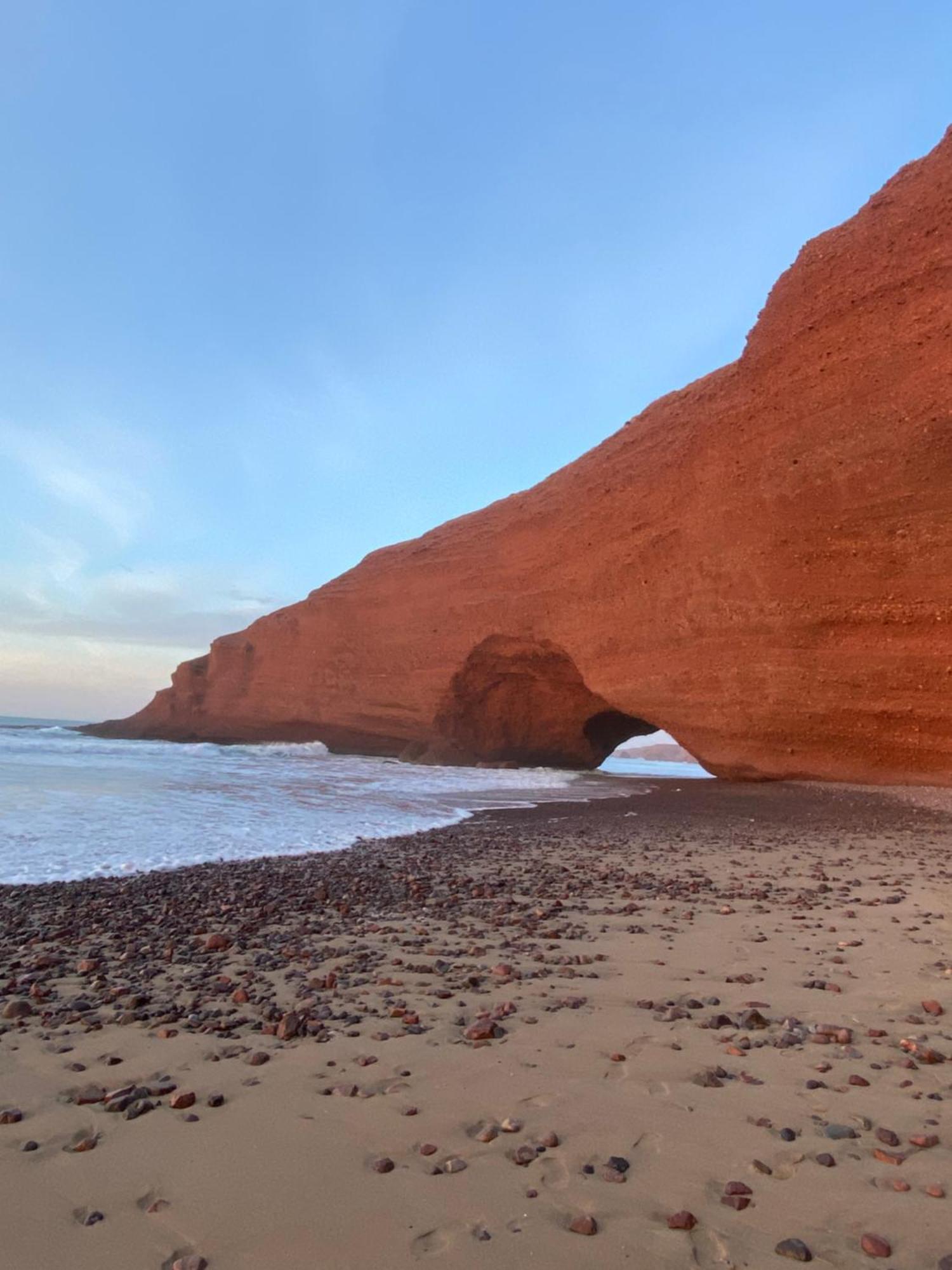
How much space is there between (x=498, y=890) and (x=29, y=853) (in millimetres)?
4653

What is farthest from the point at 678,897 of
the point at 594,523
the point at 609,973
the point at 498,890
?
the point at 594,523

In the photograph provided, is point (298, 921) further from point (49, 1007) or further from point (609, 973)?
point (609, 973)

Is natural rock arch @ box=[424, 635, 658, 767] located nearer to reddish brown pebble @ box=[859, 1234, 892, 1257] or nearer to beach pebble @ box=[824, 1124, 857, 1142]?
beach pebble @ box=[824, 1124, 857, 1142]

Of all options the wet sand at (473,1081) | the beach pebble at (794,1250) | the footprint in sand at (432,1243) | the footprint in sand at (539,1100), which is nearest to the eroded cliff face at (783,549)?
the wet sand at (473,1081)

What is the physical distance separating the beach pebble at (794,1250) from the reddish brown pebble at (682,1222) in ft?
0.62

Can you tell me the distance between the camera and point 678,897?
19.2ft

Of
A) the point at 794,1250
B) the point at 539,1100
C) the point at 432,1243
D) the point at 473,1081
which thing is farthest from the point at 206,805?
the point at 794,1250

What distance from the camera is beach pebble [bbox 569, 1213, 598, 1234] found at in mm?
1816

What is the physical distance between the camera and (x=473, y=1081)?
268 cm

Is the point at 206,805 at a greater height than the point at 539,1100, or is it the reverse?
the point at 206,805

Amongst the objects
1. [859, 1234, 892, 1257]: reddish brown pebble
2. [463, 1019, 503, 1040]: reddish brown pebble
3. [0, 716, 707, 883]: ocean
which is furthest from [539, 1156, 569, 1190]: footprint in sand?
[0, 716, 707, 883]: ocean

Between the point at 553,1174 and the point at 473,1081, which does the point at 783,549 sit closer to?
the point at 473,1081

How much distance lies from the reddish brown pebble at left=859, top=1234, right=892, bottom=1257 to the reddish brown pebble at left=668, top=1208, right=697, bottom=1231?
37 centimetres

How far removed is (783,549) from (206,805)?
12541 mm
